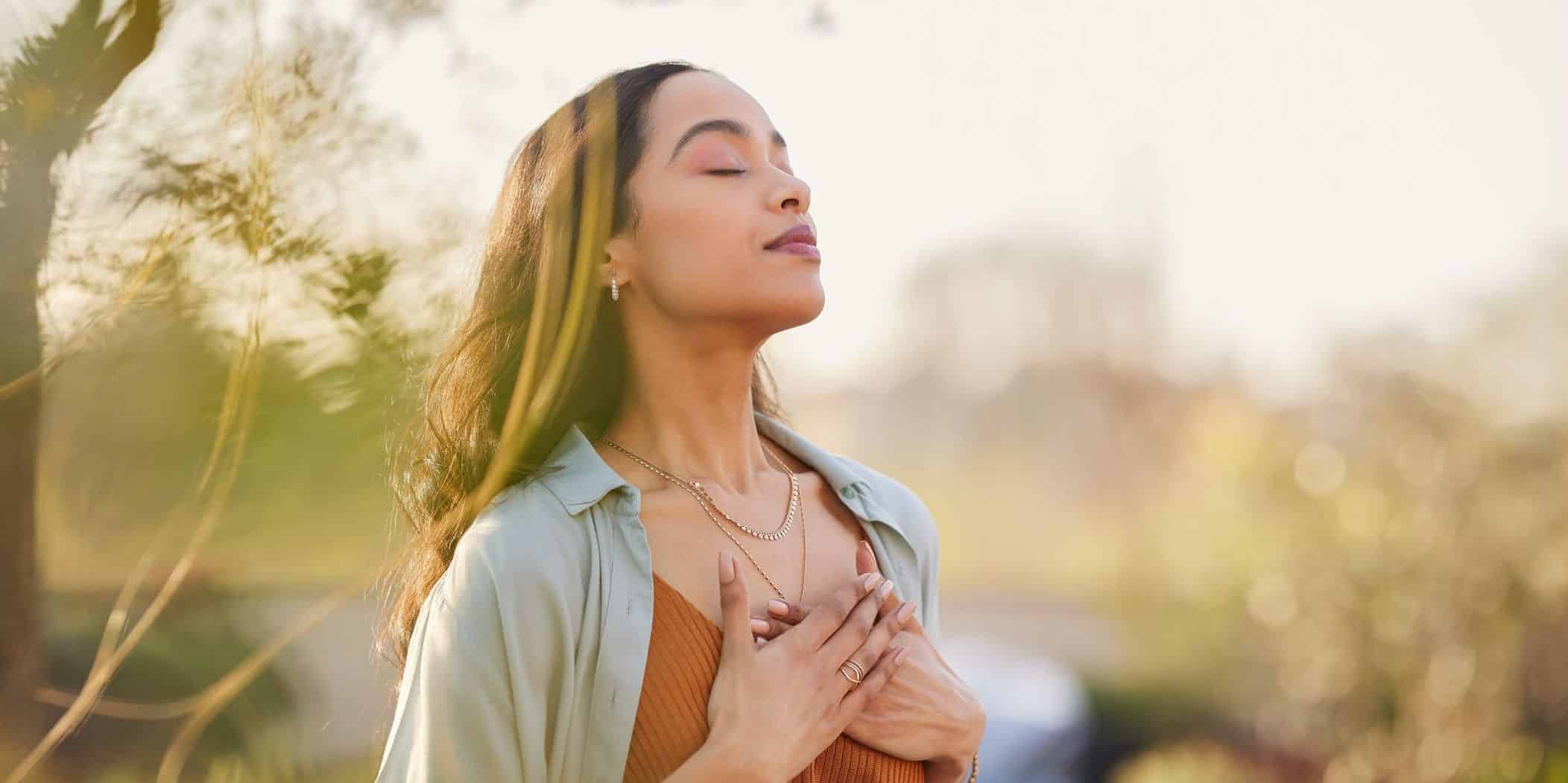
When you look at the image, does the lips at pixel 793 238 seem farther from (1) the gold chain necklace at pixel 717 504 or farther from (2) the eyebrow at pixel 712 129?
(1) the gold chain necklace at pixel 717 504

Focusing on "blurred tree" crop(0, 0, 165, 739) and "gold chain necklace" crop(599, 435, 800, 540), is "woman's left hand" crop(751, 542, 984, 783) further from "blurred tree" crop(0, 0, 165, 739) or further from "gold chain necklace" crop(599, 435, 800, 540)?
"blurred tree" crop(0, 0, 165, 739)

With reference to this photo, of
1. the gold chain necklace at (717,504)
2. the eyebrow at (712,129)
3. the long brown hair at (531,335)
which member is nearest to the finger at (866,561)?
the gold chain necklace at (717,504)

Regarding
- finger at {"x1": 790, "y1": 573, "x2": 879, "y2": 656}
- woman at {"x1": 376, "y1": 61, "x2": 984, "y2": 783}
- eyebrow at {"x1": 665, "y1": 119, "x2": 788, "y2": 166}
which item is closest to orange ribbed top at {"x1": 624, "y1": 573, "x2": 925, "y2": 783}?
woman at {"x1": 376, "y1": 61, "x2": 984, "y2": 783}

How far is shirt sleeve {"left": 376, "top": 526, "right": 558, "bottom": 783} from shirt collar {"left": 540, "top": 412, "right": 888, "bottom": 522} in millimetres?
159

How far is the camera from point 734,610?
1.50 meters

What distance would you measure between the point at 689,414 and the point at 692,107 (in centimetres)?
41

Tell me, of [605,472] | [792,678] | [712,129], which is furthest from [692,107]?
[792,678]

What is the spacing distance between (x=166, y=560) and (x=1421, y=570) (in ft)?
18.7

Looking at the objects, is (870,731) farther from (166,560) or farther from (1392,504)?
(1392,504)

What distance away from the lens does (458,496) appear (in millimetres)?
1722

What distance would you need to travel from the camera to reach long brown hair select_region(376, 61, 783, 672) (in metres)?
1.71

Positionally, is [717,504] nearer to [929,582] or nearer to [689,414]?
[689,414]

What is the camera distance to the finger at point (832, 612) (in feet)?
5.01

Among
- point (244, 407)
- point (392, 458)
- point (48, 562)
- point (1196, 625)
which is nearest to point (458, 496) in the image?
point (392, 458)
